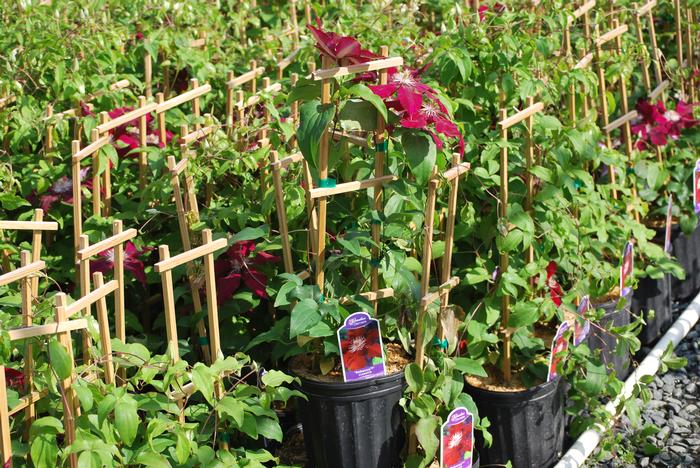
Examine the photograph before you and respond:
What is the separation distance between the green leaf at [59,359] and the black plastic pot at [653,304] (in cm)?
218

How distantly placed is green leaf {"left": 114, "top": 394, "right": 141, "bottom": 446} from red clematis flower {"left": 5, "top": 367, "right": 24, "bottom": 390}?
31 centimetres

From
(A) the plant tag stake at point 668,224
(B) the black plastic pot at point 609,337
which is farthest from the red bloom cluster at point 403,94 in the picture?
(A) the plant tag stake at point 668,224

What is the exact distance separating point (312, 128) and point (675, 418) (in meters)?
1.69

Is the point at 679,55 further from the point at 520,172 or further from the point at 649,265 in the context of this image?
the point at 520,172

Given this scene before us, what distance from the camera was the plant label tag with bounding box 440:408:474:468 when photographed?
2.24 metres

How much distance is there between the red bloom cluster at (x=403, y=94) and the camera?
6.64ft

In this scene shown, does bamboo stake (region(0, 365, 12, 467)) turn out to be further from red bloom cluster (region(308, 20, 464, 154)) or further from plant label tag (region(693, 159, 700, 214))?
plant label tag (region(693, 159, 700, 214))

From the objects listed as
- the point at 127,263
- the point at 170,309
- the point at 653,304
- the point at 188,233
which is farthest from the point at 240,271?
the point at 653,304

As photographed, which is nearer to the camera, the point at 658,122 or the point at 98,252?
the point at 98,252

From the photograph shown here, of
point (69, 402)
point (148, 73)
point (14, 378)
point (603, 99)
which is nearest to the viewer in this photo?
point (69, 402)

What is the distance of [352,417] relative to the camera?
2.25 metres

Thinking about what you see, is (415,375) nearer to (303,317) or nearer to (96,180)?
(303,317)

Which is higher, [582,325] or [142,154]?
[142,154]

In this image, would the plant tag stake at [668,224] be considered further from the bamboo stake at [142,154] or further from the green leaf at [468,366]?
the bamboo stake at [142,154]
